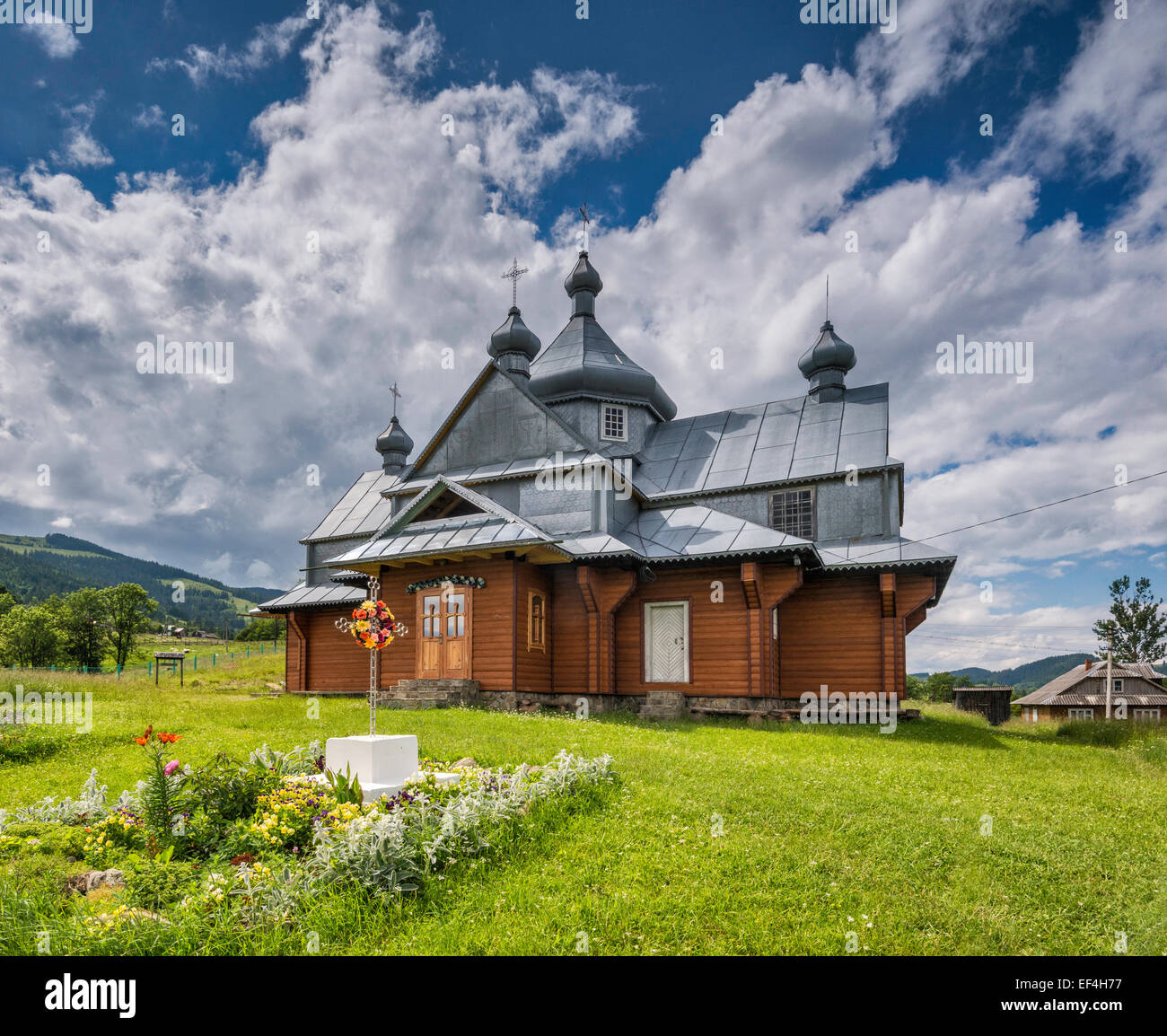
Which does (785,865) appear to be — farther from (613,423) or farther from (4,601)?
(4,601)

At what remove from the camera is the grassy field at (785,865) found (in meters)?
4.51

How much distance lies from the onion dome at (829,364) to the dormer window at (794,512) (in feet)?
12.0

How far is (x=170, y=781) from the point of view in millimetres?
6160

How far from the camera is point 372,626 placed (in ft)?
26.7

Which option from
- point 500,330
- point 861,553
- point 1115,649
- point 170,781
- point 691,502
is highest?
point 500,330

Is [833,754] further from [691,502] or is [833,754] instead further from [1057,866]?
[691,502]

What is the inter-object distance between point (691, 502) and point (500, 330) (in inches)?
383

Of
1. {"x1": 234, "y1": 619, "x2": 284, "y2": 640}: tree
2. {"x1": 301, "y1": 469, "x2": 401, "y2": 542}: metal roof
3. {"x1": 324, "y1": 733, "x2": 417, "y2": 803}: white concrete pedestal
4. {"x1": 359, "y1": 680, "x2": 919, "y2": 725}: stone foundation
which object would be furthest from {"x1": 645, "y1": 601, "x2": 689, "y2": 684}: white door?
{"x1": 234, "y1": 619, "x2": 284, "y2": 640}: tree

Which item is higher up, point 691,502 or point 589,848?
point 691,502

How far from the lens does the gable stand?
1809 cm

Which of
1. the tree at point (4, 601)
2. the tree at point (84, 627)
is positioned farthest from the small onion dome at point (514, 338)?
the tree at point (4, 601)

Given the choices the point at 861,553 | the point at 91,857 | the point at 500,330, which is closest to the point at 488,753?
the point at 91,857

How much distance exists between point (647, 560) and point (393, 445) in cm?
1462
